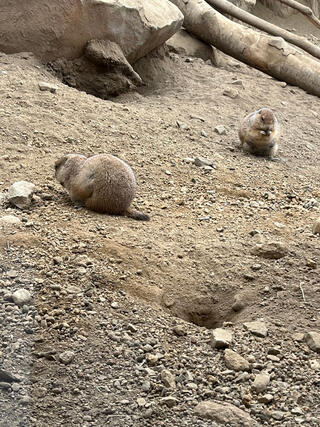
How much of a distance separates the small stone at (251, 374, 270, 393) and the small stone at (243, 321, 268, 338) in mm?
393

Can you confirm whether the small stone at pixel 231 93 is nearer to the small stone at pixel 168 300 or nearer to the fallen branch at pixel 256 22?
the fallen branch at pixel 256 22

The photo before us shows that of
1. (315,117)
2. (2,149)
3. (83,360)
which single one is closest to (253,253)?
(83,360)

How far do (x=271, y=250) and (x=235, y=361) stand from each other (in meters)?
1.36

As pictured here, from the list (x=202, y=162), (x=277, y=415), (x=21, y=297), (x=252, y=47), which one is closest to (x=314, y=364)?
(x=277, y=415)

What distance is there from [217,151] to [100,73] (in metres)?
1.91

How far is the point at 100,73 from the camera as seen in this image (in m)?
7.98

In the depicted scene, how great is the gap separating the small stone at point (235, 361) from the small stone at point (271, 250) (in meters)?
1.25

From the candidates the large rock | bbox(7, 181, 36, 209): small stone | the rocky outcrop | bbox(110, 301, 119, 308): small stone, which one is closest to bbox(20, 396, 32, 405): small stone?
bbox(110, 301, 119, 308): small stone

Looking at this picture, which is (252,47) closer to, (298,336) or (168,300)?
(168,300)

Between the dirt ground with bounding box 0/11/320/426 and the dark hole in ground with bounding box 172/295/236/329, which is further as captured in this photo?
the dark hole in ground with bounding box 172/295/236/329

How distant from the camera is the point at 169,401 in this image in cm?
299

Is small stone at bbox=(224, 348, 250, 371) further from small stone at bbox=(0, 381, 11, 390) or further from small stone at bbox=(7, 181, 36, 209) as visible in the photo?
small stone at bbox=(7, 181, 36, 209)

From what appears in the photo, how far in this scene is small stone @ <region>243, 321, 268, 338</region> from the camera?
369 centimetres

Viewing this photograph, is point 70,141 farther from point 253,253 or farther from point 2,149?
point 253,253
